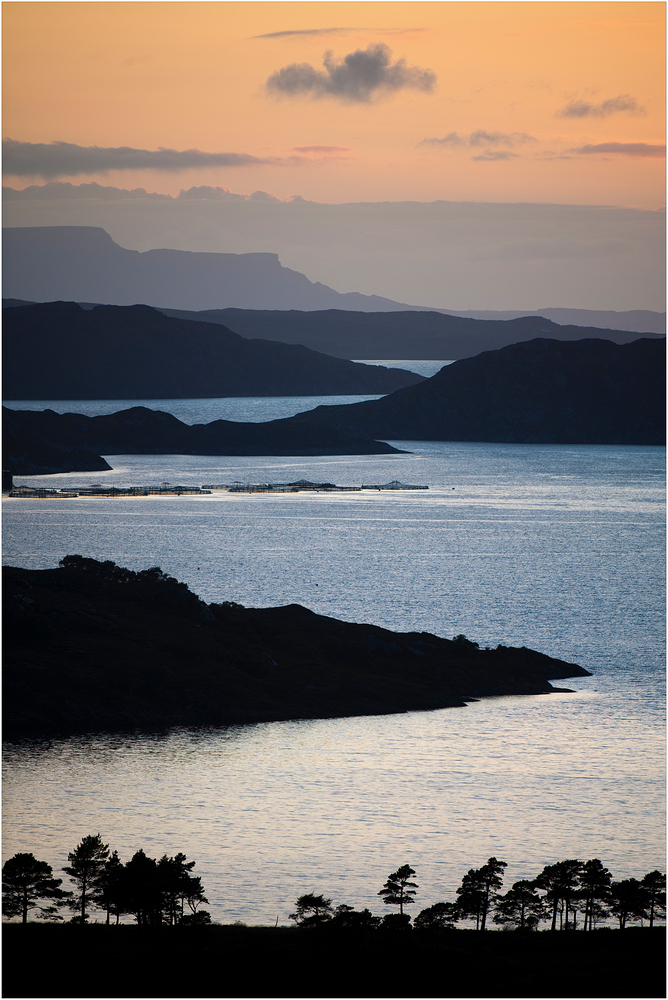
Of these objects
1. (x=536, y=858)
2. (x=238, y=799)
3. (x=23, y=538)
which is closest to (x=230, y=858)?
(x=238, y=799)

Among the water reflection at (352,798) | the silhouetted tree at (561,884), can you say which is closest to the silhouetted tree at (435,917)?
the silhouetted tree at (561,884)

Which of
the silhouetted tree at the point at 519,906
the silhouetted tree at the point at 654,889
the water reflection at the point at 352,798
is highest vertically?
the silhouetted tree at the point at 654,889

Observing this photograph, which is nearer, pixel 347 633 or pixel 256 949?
pixel 256 949

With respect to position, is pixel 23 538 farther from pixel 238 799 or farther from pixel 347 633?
pixel 238 799

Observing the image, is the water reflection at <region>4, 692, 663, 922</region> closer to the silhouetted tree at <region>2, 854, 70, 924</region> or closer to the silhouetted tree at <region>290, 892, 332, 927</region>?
the silhouetted tree at <region>290, 892, 332, 927</region>

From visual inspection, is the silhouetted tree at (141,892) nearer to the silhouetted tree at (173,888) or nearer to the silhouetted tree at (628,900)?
the silhouetted tree at (173,888)

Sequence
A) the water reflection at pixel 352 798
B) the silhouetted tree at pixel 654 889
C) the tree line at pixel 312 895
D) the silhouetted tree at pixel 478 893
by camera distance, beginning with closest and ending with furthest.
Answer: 1. the tree line at pixel 312 895
2. the silhouetted tree at pixel 654 889
3. the silhouetted tree at pixel 478 893
4. the water reflection at pixel 352 798
